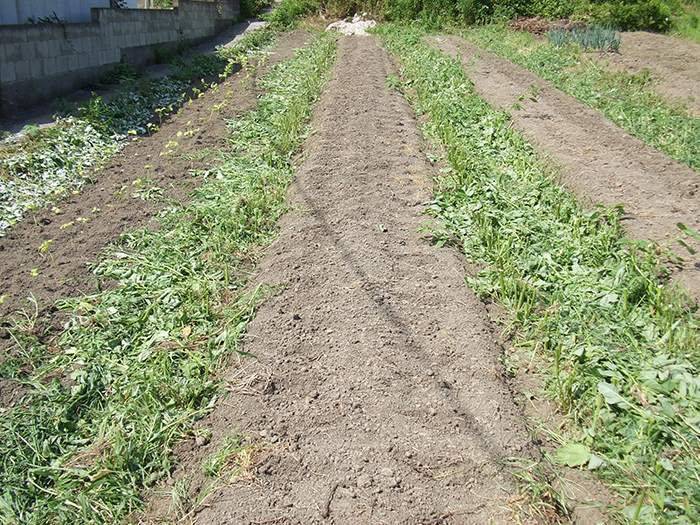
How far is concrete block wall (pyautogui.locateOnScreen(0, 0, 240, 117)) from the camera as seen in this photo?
6977mm

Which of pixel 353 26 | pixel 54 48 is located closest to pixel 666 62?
pixel 353 26

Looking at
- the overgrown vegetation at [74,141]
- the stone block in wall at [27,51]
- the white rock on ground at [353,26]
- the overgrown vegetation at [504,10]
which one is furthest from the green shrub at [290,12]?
the stone block in wall at [27,51]

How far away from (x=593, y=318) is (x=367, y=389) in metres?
1.56

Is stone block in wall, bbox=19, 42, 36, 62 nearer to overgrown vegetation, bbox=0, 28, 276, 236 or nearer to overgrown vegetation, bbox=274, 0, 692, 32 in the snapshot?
overgrown vegetation, bbox=0, 28, 276, 236

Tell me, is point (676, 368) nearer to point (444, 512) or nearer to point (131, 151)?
point (444, 512)

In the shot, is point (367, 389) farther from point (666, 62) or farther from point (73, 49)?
point (666, 62)

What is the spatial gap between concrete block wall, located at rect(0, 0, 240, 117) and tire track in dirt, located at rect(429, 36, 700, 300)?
6.27 metres

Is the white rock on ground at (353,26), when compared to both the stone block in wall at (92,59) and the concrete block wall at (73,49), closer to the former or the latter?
the concrete block wall at (73,49)

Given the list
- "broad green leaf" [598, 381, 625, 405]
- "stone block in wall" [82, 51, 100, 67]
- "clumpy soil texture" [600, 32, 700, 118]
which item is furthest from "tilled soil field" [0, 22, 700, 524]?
"clumpy soil texture" [600, 32, 700, 118]

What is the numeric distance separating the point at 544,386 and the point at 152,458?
210cm

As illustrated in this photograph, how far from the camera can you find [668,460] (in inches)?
91.0

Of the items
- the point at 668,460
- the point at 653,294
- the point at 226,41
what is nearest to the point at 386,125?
the point at 653,294

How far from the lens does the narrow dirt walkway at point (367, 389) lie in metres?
2.27

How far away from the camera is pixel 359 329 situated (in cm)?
322
